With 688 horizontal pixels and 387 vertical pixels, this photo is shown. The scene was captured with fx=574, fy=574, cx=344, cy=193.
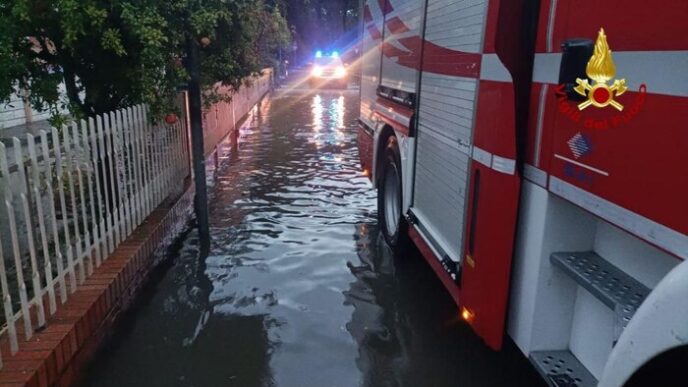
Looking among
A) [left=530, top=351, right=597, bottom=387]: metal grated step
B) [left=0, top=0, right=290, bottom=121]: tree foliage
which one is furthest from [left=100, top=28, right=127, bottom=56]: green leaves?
[left=530, top=351, right=597, bottom=387]: metal grated step

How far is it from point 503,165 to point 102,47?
3634 mm

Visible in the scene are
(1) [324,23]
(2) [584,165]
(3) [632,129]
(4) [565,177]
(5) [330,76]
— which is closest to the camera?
(3) [632,129]

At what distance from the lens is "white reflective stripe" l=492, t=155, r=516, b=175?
2709 millimetres

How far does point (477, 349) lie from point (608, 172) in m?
2.16

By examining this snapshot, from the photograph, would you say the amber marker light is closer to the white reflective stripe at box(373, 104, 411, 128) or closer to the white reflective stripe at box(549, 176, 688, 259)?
the white reflective stripe at box(549, 176, 688, 259)

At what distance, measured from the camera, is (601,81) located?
2096 millimetres

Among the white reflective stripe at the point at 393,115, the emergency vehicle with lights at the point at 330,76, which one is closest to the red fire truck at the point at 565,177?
the white reflective stripe at the point at 393,115

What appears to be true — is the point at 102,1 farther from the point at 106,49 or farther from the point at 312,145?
the point at 312,145

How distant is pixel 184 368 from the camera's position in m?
3.61

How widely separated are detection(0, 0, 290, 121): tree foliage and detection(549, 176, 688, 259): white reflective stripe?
3.42m

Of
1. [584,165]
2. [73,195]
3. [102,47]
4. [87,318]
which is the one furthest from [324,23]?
[584,165]

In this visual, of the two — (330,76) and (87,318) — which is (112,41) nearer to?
(87,318)

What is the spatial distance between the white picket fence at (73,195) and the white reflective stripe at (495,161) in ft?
7.86

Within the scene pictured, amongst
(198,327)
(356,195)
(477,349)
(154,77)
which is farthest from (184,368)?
(356,195)
